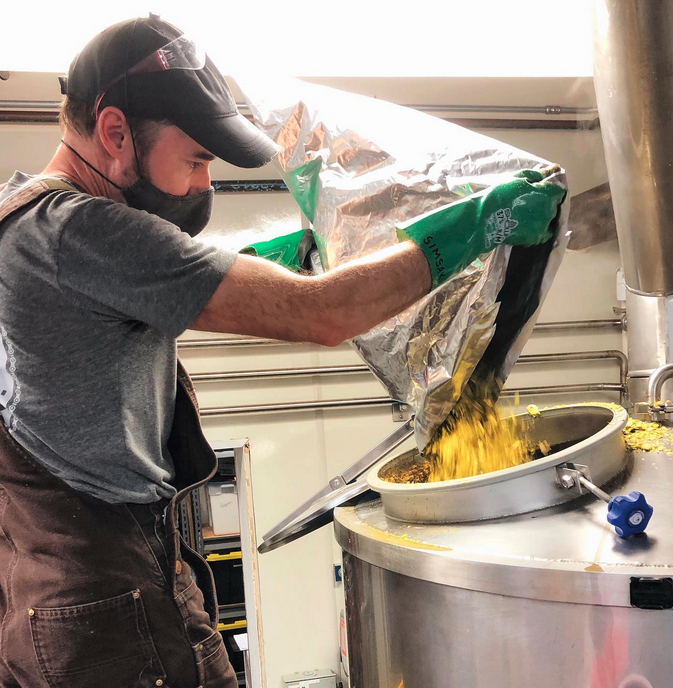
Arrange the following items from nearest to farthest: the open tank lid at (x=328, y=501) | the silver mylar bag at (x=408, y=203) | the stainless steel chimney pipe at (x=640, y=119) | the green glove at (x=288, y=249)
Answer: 1. the silver mylar bag at (x=408, y=203)
2. the stainless steel chimney pipe at (x=640, y=119)
3. the open tank lid at (x=328, y=501)
4. the green glove at (x=288, y=249)

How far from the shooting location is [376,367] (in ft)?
4.22

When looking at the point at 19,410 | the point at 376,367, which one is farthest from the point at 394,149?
the point at 19,410

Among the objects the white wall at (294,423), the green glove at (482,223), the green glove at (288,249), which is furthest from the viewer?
the white wall at (294,423)

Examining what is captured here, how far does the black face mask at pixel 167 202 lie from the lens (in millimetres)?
975

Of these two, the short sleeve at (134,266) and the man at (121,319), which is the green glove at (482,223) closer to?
the man at (121,319)

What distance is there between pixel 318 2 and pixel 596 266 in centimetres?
172

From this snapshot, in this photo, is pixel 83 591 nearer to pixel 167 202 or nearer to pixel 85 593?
pixel 85 593

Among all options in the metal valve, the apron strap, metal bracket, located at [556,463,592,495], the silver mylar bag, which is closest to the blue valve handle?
the metal valve

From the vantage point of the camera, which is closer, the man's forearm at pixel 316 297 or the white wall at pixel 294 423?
the man's forearm at pixel 316 297

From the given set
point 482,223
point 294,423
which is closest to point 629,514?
point 482,223

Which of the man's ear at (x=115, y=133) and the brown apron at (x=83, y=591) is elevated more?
the man's ear at (x=115, y=133)

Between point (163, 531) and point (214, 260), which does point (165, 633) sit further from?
point (214, 260)

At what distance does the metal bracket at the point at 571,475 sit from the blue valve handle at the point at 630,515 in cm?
11

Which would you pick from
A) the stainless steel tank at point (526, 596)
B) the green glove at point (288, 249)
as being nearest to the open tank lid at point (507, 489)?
the stainless steel tank at point (526, 596)
